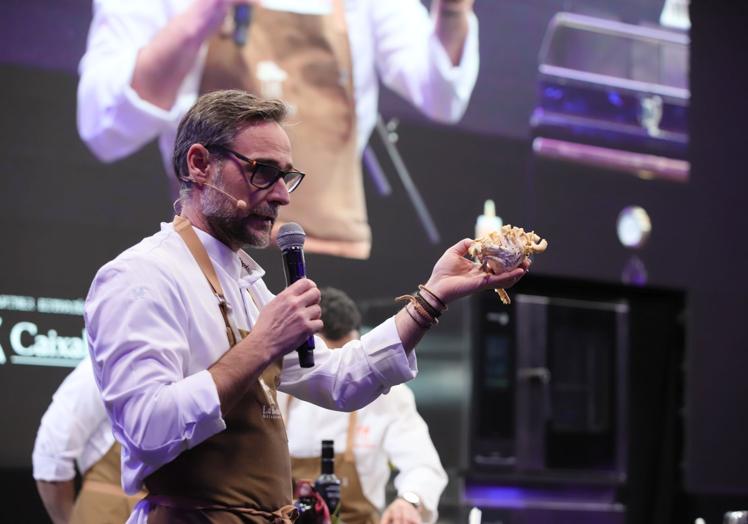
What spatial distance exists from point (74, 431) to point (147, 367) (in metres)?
1.81

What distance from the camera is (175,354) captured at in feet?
5.82

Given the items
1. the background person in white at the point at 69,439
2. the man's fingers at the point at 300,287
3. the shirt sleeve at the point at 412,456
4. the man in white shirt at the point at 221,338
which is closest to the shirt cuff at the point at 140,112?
the background person in white at the point at 69,439

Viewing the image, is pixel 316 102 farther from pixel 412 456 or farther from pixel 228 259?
pixel 228 259

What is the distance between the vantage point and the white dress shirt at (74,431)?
3.41 meters

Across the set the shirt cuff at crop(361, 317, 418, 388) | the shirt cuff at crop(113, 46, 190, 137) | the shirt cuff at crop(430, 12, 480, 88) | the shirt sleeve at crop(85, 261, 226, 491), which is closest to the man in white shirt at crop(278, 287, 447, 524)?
the shirt cuff at crop(113, 46, 190, 137)

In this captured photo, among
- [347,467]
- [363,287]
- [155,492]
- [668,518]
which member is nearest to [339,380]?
[155,492]

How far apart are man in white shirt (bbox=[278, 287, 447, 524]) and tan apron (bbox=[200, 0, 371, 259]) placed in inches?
46.7

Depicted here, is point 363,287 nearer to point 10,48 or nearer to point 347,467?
point 347,467

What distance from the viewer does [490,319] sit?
5512 millimetres

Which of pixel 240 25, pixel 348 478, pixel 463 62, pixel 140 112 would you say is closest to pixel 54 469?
pixel 348 478

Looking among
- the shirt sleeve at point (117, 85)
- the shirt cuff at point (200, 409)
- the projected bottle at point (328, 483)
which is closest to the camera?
the shirt cuff at point (200, 409)

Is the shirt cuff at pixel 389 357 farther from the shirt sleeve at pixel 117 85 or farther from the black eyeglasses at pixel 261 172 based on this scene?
the shirt sleeve at pixel 117 85

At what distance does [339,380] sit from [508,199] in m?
3.58

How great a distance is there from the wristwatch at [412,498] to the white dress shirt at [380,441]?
1.9 inches
